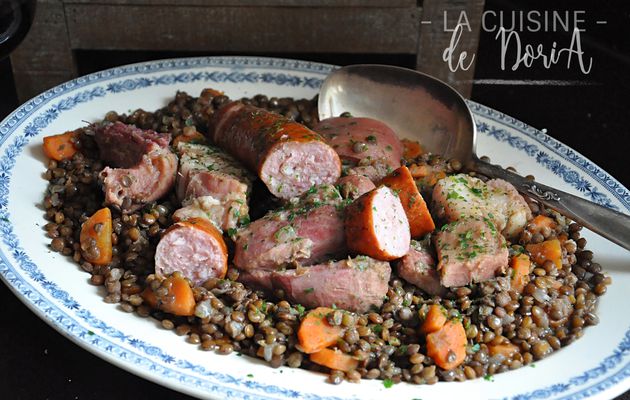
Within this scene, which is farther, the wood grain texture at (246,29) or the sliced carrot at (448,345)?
the wood grain texture at (246,29)

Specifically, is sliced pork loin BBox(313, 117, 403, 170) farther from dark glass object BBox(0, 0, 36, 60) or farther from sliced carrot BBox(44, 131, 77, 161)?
dark glass object BBox(0, 0, 36, 60)

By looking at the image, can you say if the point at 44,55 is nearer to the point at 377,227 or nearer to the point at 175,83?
the point at 175,83

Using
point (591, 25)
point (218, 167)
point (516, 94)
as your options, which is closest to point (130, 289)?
Result: point (218, 167)

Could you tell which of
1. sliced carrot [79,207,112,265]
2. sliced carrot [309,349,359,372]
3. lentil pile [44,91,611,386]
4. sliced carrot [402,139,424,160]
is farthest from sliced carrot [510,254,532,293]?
sliced carrot [79,207,112,265]

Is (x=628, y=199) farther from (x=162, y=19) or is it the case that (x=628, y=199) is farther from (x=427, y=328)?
(x=162, y=19)

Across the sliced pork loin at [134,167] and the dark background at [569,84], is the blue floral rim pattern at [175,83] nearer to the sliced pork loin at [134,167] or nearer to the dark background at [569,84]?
the sliced pork loin at [134,167]

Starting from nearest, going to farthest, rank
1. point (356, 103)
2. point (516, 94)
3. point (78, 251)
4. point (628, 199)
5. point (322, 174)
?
point (78, 251) < point (322, 174) < point (628, 199) < point (356, 103) < point (516, 94)

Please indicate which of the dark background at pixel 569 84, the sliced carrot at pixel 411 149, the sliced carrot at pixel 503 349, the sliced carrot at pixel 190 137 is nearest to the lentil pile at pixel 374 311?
the sliced carrot at pixel 503 349
